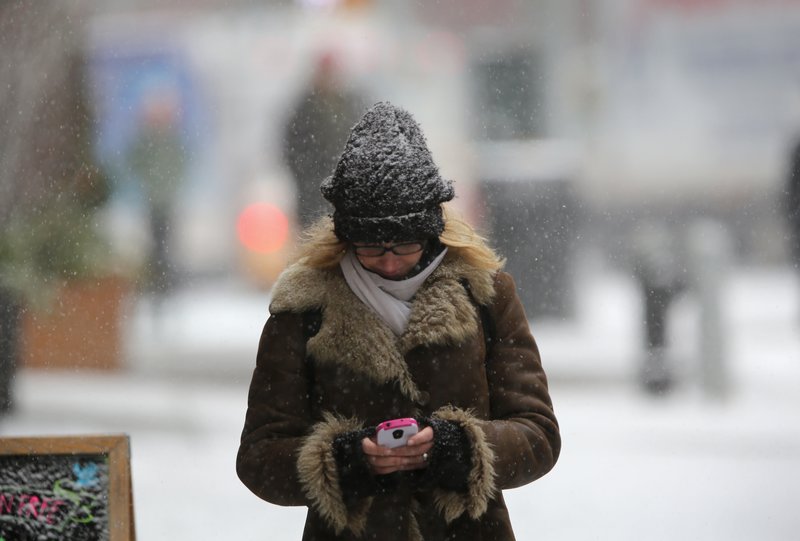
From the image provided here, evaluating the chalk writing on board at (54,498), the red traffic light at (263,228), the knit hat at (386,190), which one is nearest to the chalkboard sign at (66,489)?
the chalk writing on board at (54,498)

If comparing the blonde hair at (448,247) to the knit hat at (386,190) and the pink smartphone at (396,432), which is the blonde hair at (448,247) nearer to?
the knit hat at (386,190)

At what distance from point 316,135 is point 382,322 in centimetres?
203

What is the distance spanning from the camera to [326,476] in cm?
222

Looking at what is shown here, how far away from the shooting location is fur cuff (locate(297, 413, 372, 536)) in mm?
2221

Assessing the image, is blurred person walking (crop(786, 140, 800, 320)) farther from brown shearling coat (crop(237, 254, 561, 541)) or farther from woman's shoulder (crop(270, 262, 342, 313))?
woman's shoulder (crop(270, 262, 342, 313))

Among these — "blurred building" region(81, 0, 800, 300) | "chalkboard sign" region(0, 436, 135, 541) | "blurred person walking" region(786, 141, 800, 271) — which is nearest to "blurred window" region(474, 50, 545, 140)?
"blurred building" region(81, 0, 800, 300)

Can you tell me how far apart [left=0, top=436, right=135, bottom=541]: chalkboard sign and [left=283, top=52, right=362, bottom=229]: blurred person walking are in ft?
3.99

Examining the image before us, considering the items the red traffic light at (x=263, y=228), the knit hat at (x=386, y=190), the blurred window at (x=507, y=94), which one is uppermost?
the blurred window at (x=507, y=94)

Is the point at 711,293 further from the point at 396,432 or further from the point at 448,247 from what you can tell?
the point at 396,432

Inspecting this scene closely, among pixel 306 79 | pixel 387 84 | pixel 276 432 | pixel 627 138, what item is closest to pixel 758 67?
pixel 627 138

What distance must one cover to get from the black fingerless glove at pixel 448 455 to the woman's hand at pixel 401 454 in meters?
0.02

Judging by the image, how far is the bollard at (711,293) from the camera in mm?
4848

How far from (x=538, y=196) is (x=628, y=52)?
1.33 m

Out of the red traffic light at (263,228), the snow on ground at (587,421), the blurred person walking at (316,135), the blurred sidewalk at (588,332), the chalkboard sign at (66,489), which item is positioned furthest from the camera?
the red traffic light at (263,228)
